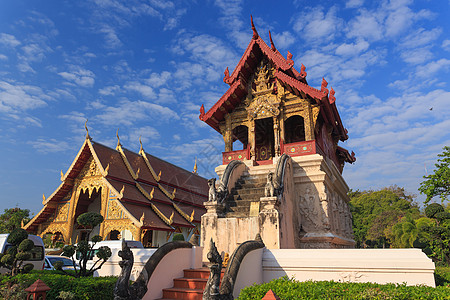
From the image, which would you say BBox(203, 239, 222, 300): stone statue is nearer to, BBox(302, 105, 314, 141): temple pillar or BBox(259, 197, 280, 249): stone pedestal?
BBox(259, 197, 280, 249): stone pedestal

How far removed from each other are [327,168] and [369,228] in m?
30.9

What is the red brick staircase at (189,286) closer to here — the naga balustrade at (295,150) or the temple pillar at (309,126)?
the naga balustrade at (295,150)

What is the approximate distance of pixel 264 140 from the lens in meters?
15.9

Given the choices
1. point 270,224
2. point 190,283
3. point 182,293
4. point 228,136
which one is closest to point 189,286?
point 190,283

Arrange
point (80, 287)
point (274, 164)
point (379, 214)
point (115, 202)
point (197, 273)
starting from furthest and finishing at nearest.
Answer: point (379, 214), point (115, 202), point (274, 164), point (197, 273), point (80, 287)

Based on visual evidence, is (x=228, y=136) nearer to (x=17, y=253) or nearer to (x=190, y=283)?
(x=190, y=283)

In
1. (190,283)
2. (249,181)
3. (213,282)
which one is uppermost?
(249,181)

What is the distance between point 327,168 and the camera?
1184 centimetres

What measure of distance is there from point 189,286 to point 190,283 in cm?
7

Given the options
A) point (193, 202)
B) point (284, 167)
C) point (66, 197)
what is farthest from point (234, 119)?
point (66, 197)

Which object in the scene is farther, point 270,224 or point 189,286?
point 270,224

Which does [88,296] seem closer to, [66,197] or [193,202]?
[66,197]

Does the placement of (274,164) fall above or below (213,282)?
above

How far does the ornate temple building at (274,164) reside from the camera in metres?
8.56
